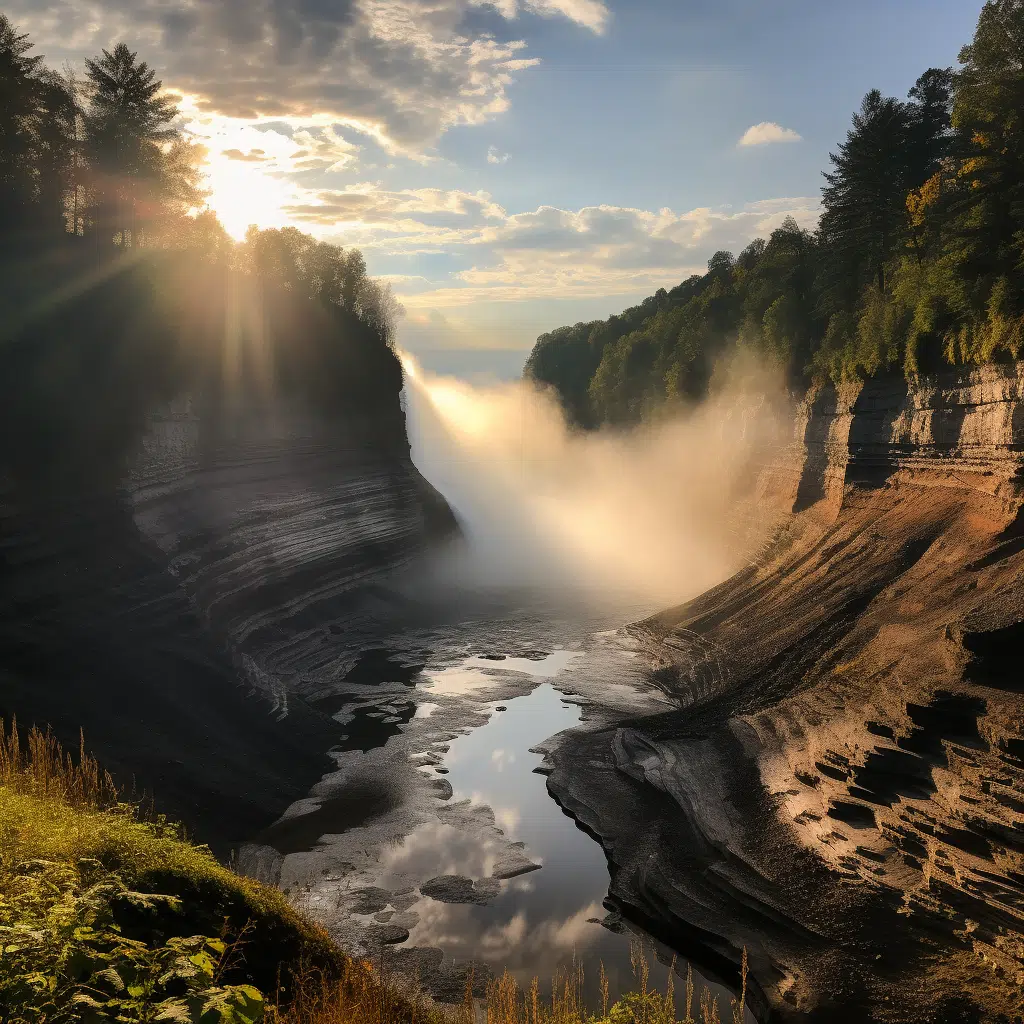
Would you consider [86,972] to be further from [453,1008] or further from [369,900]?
[369,900]

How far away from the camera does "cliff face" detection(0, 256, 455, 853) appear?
78.9 feet

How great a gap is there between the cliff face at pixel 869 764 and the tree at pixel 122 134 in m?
44.3

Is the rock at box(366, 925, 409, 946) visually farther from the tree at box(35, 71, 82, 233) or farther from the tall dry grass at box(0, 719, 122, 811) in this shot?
the tree at box(35, 71, 82, 233)

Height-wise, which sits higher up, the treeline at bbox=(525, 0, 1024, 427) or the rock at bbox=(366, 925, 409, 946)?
the treeline at bbox=(525, 0, 1024, 427)

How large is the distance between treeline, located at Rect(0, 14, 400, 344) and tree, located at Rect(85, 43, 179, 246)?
0.06 meters

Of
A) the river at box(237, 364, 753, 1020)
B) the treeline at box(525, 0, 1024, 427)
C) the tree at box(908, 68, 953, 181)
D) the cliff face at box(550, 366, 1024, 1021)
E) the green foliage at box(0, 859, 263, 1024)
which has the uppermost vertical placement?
the tree at box(908, 68, 953, 181)

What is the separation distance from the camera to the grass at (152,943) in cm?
625

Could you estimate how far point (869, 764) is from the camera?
20.5 metres

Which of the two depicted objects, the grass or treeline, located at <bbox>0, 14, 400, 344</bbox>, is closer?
the grass

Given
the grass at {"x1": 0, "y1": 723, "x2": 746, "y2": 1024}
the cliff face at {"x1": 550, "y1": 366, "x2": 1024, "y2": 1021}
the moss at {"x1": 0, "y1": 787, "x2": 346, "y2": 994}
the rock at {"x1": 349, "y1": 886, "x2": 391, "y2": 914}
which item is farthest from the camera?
the rock at {"x1": 349, "y1": 886, "x2": 391, "y2": 914}

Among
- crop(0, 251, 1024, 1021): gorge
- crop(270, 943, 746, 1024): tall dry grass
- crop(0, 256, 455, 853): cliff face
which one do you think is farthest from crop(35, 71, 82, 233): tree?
crop(270, 943, 746, 1024): tall dry grass

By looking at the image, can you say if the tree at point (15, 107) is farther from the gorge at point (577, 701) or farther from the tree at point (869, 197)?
the tree at point (869, 197)

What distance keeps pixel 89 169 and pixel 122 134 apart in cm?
299

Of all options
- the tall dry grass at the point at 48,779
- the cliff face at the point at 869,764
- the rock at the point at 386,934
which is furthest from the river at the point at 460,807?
the tall dry grass at the point at 48,779
